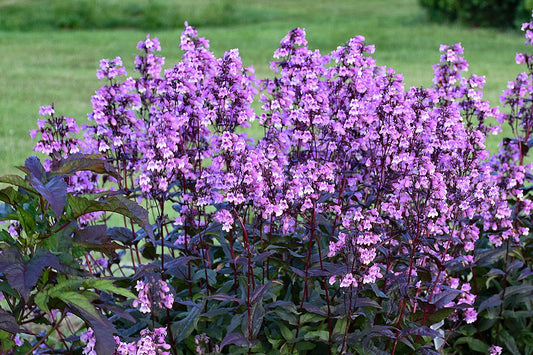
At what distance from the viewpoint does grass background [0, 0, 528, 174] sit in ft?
36.6

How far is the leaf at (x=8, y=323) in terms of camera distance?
2170 mm

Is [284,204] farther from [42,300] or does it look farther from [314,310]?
[42,300]

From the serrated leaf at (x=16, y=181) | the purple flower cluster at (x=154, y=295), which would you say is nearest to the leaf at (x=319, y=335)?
the purple flower cluster at (x=154, y=295)

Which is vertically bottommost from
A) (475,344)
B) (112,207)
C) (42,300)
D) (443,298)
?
(475,344)

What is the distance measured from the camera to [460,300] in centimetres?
321

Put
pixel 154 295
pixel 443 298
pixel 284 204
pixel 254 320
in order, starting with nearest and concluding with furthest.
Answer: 1. pixel 154 295
2. pixel 284 204
3. pixel 254 320
4. pixel 443 298

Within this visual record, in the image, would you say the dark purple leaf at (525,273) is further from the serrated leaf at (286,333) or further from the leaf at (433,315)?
the serrated leaf at (286,333)

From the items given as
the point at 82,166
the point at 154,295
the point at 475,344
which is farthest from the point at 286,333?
the point at 475,344

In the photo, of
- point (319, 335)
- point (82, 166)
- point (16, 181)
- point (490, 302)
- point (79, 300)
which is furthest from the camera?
point (490, 302)

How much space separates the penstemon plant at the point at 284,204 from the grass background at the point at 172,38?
4868 millimetres

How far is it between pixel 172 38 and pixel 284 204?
1469 cm

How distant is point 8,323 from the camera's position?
2197 millimetres

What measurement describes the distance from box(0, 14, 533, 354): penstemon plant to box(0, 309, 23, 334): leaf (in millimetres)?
149

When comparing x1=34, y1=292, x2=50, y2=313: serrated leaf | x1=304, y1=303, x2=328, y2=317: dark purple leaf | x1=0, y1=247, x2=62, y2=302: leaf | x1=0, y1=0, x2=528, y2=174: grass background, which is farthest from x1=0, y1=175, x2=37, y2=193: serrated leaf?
x1=0, y1=0, x2=528, y2=174: grass background
